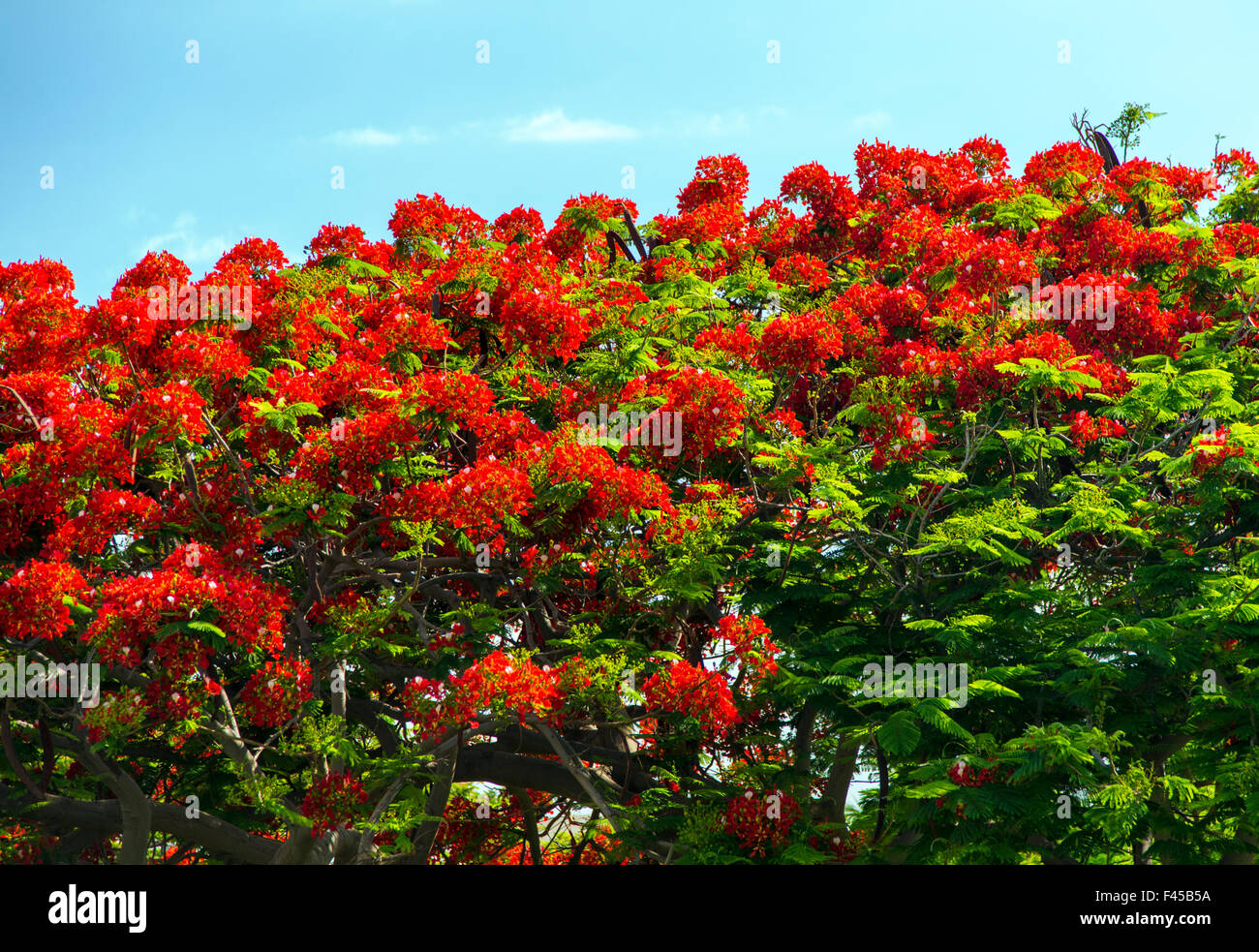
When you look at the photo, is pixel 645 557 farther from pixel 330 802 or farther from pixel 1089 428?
pixel 1089 428

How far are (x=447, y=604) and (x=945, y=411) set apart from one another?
4.75 m

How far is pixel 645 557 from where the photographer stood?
8352mm

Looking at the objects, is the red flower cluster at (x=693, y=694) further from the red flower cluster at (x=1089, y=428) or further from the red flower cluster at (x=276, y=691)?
the red flower cluster at (x=1089, y=428)

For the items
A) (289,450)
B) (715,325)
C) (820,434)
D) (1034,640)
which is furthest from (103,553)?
(1034,640)

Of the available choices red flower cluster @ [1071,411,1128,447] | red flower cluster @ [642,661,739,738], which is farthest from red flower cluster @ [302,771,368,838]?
Answer: red flower cluster @ [1071,411,1128,447]

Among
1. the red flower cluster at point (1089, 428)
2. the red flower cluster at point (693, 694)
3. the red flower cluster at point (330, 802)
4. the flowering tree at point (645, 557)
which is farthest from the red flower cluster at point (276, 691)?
the red flower cluster at point (1089, 428)

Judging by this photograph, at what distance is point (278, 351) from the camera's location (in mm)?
9297

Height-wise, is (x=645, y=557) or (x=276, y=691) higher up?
(x=645, y=557)

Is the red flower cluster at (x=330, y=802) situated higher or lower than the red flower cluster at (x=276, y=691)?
lower

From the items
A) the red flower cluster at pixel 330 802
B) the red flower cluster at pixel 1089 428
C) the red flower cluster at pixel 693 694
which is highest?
the red flower cluster at pixel 1089 428

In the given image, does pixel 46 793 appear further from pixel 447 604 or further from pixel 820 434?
pixel 820 434

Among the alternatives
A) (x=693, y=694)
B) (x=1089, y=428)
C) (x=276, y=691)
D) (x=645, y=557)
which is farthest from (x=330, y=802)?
(x=1089, y=428)

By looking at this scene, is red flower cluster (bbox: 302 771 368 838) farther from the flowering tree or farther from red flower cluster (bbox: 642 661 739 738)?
red flower cluster (bbox: 642 661 739 738)

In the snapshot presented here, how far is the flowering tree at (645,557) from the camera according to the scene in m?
7.41
